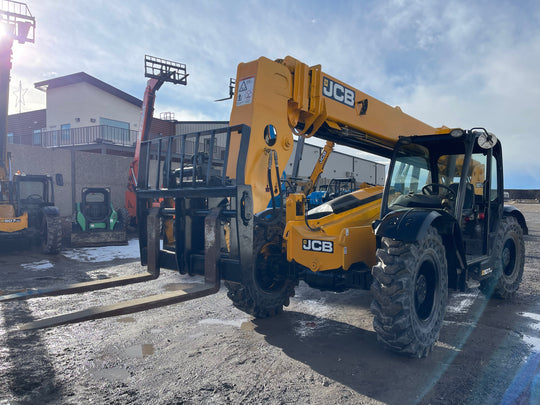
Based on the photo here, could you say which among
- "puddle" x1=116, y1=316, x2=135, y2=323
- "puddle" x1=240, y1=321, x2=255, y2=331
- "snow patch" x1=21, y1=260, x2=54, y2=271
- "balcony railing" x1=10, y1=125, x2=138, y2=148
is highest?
"balcony railing" x1=10, y1=125, x2=138, y2=148

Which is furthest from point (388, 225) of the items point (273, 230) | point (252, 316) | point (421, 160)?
point (252, 316)

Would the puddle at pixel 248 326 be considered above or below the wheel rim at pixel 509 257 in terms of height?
below

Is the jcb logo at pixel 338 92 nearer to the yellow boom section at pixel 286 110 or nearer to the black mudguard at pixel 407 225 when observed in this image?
the yellow boom section at pixel 286 110

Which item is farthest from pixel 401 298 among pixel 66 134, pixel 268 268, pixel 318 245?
pixel 66 134

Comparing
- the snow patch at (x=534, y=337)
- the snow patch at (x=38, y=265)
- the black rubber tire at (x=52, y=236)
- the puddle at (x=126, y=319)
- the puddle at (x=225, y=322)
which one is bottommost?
the snow patch at (x=38, y=265)

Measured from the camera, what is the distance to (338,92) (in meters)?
5.00

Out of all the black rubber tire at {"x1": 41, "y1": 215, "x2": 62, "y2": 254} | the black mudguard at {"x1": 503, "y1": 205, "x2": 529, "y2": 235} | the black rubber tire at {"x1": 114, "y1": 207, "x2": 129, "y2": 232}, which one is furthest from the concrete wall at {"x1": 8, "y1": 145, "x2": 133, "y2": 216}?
the black mudguard at {"x1": 503, "y1": 205, "x2": 529, "y2": 235}

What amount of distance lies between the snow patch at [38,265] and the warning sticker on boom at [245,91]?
704cm

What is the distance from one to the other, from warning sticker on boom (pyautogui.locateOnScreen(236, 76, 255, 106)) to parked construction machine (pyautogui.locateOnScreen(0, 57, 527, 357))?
0.6 inches

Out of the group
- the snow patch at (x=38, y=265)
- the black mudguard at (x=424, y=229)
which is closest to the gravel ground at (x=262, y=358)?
the black mudguard at (x=424, y=229)

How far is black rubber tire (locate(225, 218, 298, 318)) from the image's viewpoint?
458 cm

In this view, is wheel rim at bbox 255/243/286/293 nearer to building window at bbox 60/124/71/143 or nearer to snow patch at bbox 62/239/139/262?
snow patch at bbox 62/239/139/262

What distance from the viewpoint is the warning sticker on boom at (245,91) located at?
417 centimetres

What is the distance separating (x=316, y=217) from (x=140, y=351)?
2.45m
